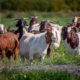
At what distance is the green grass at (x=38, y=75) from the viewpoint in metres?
5.16

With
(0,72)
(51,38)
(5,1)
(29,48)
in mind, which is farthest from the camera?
(5,1)

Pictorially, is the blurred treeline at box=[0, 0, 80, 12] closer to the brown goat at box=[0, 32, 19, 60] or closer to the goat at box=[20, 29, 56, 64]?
the brown goat at box=[0, 32, 19, 60]

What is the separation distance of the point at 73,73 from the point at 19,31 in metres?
5.51

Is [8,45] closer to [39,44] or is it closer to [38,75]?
[39,44]

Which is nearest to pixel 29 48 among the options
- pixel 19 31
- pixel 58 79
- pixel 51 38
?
pixel 51 38

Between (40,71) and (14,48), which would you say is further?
(14,48)

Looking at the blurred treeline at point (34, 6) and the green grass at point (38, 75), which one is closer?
the green grass at point (38, 75)

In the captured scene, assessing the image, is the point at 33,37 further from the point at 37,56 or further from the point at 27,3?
the point at 27,3

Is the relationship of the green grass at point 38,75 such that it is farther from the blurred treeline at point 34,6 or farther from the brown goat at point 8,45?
the blurred treeline at point 34,6

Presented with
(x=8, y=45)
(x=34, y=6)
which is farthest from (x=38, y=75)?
(x=34, y=6)

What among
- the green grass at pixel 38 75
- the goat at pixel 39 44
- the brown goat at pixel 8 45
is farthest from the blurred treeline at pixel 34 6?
the green grass at pixel 38 75

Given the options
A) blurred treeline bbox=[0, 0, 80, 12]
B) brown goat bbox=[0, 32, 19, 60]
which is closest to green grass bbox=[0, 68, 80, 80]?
brown goat bbox=[0, 32, 19, 60]

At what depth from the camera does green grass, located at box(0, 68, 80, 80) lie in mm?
5156

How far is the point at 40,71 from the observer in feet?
18.0
